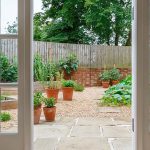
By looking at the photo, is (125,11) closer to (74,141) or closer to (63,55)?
(63,55)

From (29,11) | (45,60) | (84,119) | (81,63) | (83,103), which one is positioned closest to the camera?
(29,11)

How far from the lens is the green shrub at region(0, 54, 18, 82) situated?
6.87ft

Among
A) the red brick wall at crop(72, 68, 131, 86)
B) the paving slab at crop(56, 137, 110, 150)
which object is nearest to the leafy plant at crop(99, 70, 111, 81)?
the red brick wall at crop(72, 68, 131, 86)

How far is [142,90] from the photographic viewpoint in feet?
6.77

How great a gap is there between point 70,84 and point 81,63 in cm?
198

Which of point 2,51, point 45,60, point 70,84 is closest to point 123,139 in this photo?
point 2,51

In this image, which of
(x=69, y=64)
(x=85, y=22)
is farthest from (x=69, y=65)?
(x=85, y=22)

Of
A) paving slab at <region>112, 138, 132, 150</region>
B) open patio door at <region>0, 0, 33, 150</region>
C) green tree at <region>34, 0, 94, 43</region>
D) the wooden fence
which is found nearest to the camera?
open patio door at <region>0, 0, 33, 150</region>

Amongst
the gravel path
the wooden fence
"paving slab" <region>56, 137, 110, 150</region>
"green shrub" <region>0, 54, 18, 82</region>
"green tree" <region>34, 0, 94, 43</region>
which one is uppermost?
"green tree" <region>34, 0, 94, 43</region>

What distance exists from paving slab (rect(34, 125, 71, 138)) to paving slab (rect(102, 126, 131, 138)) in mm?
573

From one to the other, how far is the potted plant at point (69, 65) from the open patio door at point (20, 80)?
20.1 ft

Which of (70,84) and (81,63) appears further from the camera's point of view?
(81,63)

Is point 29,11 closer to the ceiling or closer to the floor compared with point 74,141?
closer to the ceiling

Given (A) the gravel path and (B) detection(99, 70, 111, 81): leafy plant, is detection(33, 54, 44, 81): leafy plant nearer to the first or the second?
(A) the gravel path
